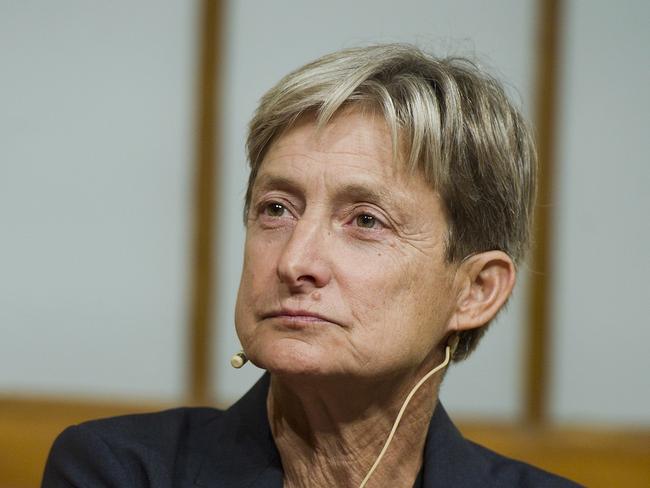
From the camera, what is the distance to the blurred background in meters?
3.71

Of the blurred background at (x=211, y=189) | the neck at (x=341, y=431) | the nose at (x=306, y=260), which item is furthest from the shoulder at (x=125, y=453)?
the blurred background at (x=211, y=189)

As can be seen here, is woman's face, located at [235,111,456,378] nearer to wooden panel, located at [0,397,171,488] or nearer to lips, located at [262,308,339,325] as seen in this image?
lips, located at [262,308,339,325]

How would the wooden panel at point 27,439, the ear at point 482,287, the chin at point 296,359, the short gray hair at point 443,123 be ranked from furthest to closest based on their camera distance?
the wooden panel at point 27,439, the ear at point 482,287, the short gray hair at point 443,123, the chin at point 296,359

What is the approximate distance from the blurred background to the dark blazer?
5.34ft

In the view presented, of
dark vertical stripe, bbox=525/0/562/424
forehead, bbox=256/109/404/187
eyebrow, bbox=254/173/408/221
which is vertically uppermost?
forehead, bbox=256/109/404/187

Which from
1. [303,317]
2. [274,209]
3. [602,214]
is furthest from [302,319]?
[602,214]

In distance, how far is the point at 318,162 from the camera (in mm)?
1847

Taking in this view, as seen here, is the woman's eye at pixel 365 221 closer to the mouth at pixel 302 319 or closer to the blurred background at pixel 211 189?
the mouth at pixel 302 319

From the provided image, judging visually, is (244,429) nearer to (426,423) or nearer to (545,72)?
(426,423)

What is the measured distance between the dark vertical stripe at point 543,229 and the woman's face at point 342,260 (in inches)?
72.0

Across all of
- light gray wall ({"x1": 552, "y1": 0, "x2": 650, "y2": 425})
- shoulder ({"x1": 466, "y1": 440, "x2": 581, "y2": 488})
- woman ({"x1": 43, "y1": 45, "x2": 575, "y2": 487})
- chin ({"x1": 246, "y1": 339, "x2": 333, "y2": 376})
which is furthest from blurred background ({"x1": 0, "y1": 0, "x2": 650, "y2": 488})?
chin ({"x1": 246, "y1": 339, "x2": 333, "y2": 376})

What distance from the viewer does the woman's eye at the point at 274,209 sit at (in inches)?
74.8

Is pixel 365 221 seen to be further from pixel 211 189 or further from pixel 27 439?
pixel 27 439

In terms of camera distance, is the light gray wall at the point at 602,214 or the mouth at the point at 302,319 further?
the light gray wall at the point at 602,214
